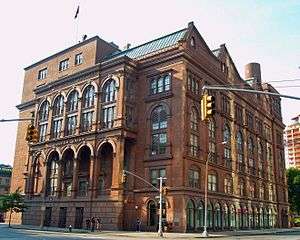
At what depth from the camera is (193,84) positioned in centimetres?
5256

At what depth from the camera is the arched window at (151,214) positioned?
47.4 metres

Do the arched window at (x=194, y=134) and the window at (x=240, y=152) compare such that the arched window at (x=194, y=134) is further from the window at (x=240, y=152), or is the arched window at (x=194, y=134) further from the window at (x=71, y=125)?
the window at (x=71, y=125)

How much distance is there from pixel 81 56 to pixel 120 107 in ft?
53.6

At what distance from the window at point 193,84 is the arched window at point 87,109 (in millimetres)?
14386

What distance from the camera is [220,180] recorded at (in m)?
55.9

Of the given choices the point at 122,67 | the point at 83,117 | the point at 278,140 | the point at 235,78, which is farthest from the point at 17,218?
the point at 278,140

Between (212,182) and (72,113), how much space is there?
23.2 metres

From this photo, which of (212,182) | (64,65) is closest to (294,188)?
(212,182)

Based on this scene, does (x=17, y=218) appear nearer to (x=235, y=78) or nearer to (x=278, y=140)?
(x=235, y=78)

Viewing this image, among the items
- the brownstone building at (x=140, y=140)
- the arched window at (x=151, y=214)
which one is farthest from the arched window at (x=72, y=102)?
the arched window at (x=151, y=214)

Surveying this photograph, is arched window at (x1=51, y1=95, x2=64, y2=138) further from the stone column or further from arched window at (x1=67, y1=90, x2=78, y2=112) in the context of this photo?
the stone column

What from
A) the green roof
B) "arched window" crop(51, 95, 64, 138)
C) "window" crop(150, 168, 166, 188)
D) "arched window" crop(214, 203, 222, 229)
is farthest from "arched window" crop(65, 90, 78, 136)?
"arched window" crop(214, 203, 222, 229)

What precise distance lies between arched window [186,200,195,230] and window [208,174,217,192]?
21.7ft

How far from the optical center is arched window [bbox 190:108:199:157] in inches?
1966
